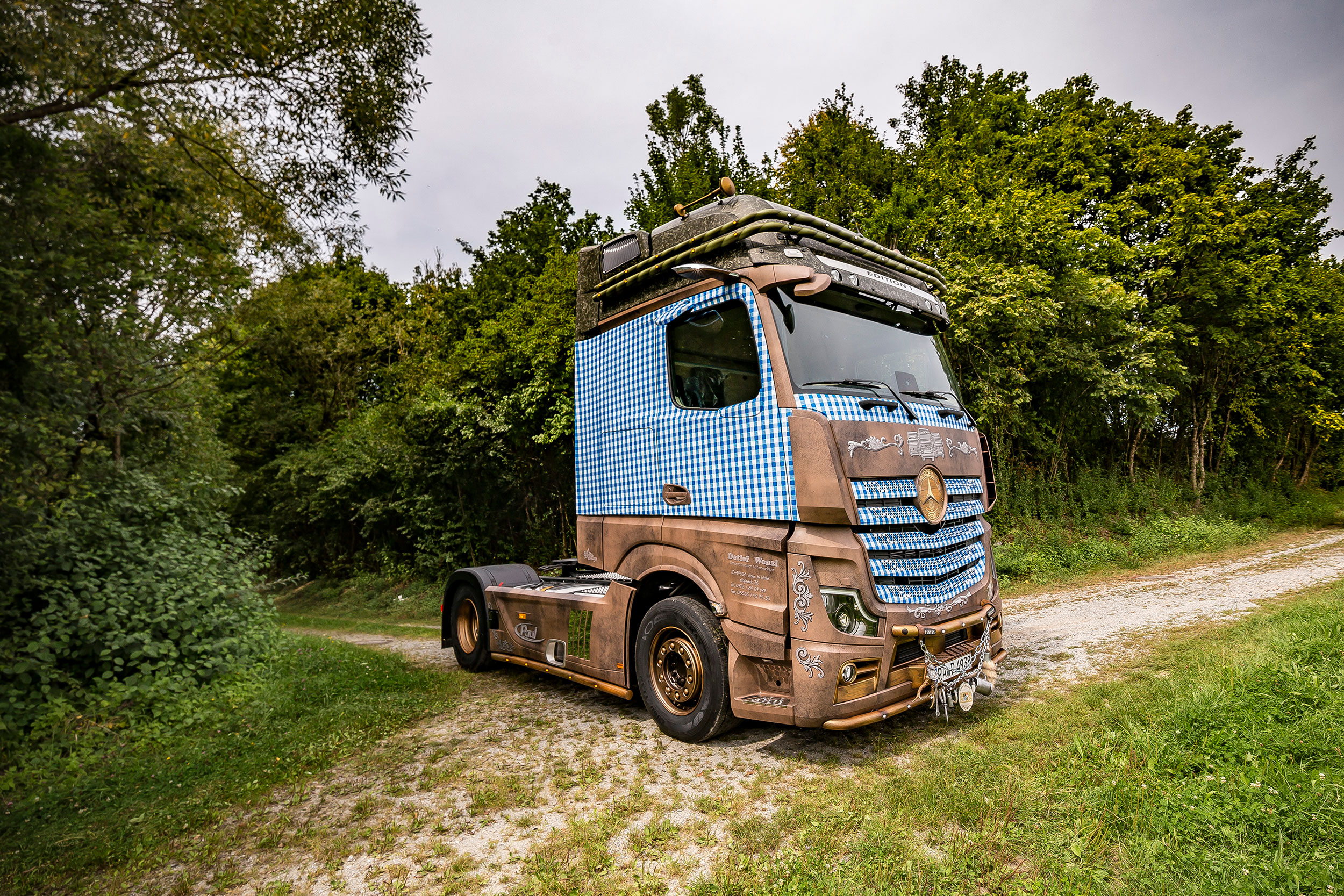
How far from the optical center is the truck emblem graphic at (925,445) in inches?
160

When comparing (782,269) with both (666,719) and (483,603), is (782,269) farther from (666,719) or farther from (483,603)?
(483,603)

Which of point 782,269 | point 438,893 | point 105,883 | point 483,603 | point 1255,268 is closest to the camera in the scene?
point 438,893

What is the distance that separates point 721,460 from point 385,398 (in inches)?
820

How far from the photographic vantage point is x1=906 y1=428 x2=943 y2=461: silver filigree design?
13.3 feet

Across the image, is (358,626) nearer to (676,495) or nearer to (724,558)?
(676,495)

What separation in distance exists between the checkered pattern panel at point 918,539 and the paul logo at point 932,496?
11 centimetres

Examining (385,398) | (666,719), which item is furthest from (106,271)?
(385,398)

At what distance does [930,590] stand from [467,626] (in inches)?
199

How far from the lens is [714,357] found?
434cm

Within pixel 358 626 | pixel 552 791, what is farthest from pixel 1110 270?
pixel 358 626

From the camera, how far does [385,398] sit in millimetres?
22156

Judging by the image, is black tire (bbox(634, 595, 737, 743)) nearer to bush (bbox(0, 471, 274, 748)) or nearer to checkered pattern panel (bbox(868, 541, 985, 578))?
checkered pattern panel (bbox(868, 541, 985, 578))

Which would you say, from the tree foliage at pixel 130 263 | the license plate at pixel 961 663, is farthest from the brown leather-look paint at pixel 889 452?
the tree foliage at pixel 130 263

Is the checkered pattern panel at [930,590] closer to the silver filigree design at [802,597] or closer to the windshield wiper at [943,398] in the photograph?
the silver filigree design at [802,597]
